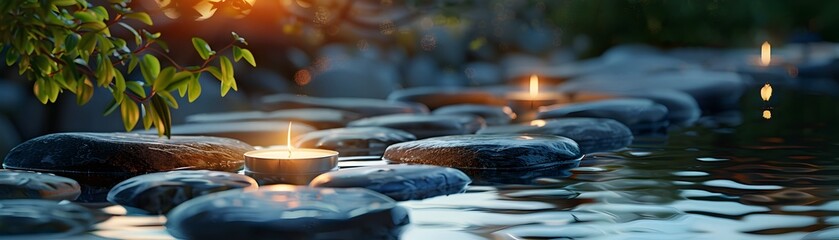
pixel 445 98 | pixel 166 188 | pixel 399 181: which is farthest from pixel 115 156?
pixel 445 98

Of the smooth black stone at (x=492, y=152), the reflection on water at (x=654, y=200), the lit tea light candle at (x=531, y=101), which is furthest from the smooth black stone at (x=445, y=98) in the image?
the smooth black stone at (x=492, y=152)

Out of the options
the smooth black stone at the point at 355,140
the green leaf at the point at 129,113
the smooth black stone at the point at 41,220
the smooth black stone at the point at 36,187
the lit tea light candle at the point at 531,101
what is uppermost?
the lit tea light candle at the point at 531,101

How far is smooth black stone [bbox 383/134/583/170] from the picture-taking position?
14.5 ft

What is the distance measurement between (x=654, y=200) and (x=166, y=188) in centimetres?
156

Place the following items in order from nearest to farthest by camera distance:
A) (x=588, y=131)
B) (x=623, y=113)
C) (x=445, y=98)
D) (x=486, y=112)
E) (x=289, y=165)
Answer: (x=289, y=165) → (x=588, y=131) → (x=623, y=113) → (x=486, y=112) → (x=445, y=98)

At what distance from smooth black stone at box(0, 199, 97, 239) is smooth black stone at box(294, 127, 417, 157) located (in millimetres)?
1911

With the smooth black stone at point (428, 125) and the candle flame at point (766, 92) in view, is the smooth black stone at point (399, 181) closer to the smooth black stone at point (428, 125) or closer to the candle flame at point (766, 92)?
the smooth black stone at point (428, 125)

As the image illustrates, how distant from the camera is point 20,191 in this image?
3.61 metres

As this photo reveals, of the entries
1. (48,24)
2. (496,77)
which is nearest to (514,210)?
(48,24)

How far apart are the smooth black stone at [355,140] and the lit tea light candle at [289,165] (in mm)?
813

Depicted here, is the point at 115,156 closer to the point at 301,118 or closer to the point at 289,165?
the point at 289,165

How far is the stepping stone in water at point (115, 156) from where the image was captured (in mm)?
4441

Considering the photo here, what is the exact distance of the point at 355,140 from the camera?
17.1 ft

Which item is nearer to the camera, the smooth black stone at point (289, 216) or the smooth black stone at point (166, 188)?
the smooth black stone at point (289, 216)
